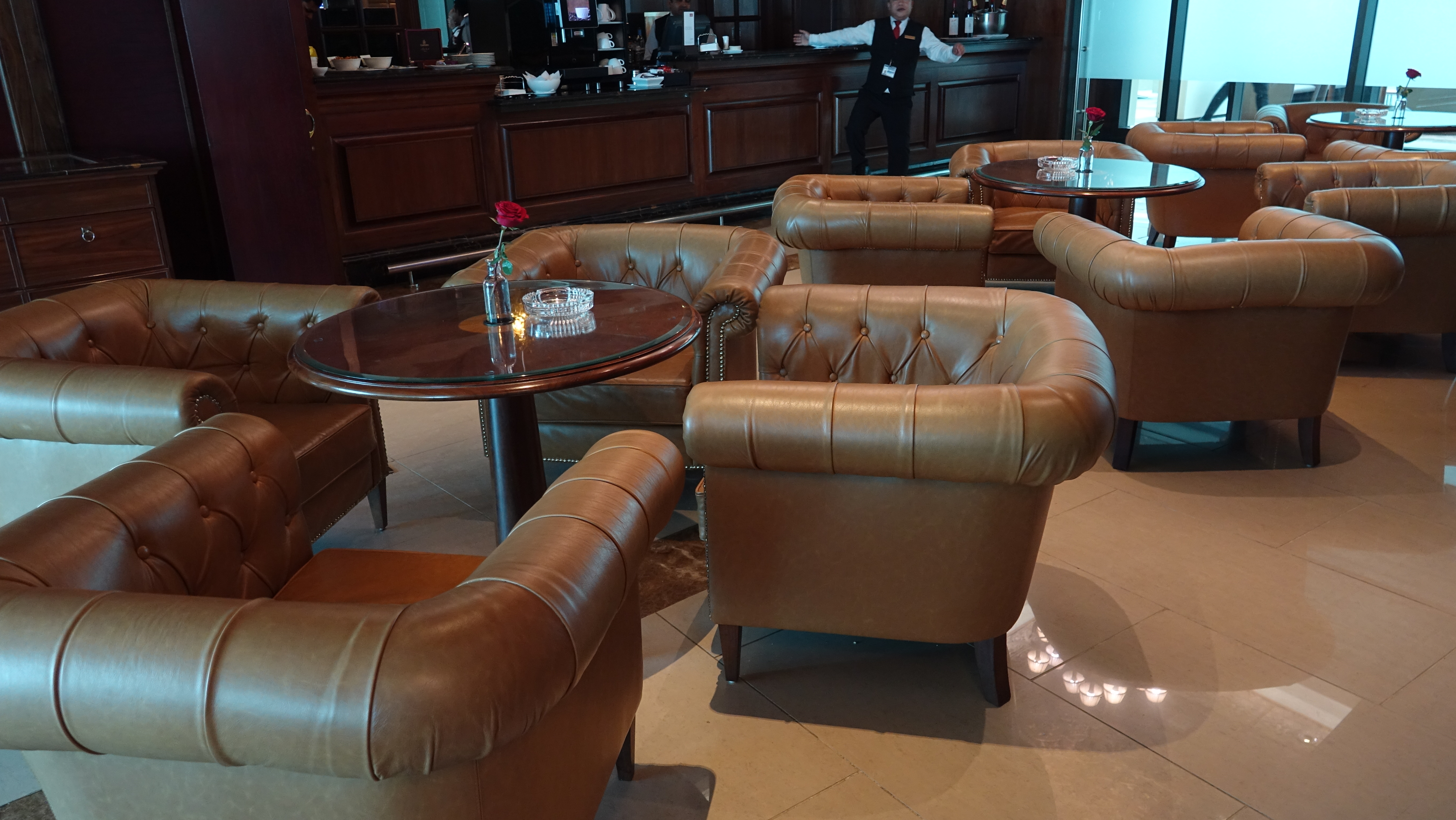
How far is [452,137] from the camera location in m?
6.30

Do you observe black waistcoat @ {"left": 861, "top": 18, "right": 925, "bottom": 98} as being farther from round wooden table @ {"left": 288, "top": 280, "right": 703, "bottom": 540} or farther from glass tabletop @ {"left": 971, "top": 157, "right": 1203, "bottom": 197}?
round wooden table @ {"left": 288, "top": 280, "right": 703, "bottom": 540}

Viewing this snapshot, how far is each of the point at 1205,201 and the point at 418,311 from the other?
5.15m

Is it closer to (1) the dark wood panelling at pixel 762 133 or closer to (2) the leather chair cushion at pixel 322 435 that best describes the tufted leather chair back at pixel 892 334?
(2) the leather chair cushion at pixel 322 435

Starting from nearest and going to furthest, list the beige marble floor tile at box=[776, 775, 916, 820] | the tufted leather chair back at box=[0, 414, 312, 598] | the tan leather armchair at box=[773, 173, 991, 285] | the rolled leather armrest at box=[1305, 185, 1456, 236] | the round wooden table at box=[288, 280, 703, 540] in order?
1. the tufted leather chair back at box=[0, 414, 312, 598]
2. the beige marble floor tile at box=[776, 775, 916, 820]
3. the round wooden table at box=[288, 280, 703, 540]
4. the rolled leather armrest at box=[1305, 185, 1456, 236]
5. the tan leather armchair at box=[773, 173, 991, 285]

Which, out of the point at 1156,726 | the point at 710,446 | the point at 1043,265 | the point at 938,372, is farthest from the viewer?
the point at 1043,265

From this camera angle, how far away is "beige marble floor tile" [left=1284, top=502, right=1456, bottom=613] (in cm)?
279

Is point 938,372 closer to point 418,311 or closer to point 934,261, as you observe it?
point 418,311

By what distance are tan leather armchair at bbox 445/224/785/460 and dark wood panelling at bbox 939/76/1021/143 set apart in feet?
21.3

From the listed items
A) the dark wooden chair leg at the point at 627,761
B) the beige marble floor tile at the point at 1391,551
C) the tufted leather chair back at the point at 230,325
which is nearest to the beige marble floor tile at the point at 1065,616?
the beige marble floor tile at the point at 1391,551

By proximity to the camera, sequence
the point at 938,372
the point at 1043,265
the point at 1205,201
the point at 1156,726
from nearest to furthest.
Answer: the point at 1156,726, the point at 938,372, the point at 1043,265, the point at 1205,201

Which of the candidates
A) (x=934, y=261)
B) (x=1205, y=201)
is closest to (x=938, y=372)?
(x=934, y=261)

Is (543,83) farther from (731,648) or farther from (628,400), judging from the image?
(731,648)

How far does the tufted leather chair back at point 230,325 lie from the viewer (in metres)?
2.95

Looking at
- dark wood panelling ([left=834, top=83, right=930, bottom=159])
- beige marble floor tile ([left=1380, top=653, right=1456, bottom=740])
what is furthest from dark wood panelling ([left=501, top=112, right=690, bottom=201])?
beige marble floor tile ([left=1380, top=653, right=1456, bottom=740])
